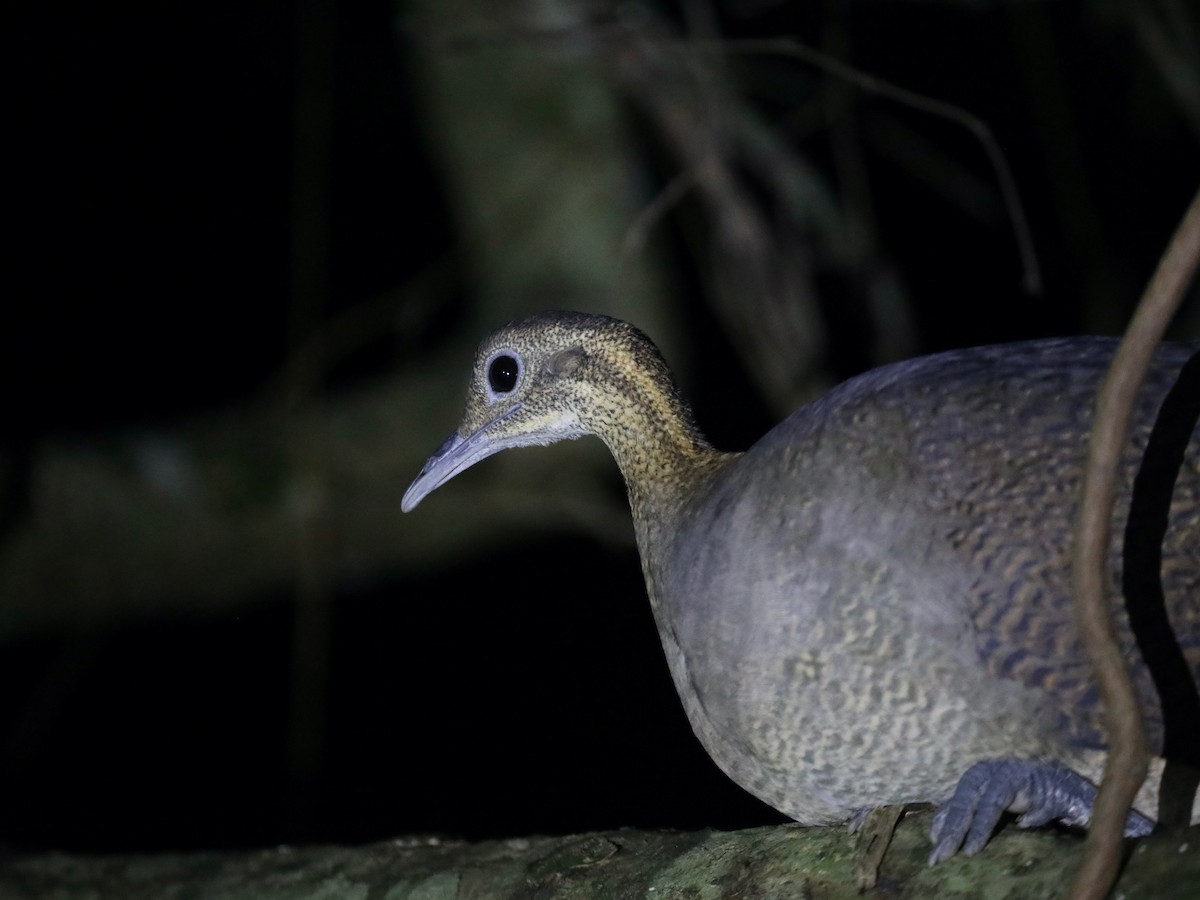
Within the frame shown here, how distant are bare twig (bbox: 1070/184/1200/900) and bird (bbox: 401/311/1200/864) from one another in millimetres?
258

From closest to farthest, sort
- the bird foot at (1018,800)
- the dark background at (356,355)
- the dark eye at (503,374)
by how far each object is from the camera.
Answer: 1. the bird foot at (1018,800)
2. the dark eye at (503,374)
3. the dark background at (356,355)

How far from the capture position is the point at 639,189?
3945mm

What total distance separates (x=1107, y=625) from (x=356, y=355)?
4.72 meters

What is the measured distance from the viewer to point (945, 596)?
178cm

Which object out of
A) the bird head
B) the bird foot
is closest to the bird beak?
the bird head

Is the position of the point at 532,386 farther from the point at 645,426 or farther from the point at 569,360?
the point at 645,426

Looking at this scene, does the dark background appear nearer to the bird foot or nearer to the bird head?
the bird head

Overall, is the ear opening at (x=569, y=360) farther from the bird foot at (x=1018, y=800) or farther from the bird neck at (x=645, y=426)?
the bird foot at (x=1018, y=800)

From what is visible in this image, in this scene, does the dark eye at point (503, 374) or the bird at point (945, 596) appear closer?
the bird at point (945, 596)

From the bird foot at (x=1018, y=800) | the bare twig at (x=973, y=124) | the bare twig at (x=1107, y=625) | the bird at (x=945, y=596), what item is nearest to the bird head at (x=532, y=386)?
the bird at (x=945, y=596)

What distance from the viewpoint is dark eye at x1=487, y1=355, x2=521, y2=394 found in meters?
2.53

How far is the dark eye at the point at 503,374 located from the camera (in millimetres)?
2531

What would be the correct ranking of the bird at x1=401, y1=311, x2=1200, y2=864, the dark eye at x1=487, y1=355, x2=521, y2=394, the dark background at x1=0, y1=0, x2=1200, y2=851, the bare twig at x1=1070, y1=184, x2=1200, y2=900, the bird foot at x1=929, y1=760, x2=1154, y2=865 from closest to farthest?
the bare twig at x1=1070, y1=184, x2=1200, y2=900 → the bird foot at x1=929, y1=760, x2=1154, y2=865 → the bird at x1=401, y1=311, x2=1200, y2=864 → the dark eye at x1=487, y1=355, x2=521, y2=394 → the dark background at x1=0, y1=0, x2=1200, y2=851

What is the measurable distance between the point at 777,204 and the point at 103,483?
1.76 metres
